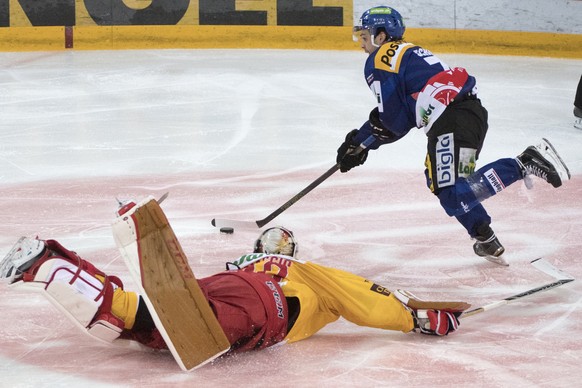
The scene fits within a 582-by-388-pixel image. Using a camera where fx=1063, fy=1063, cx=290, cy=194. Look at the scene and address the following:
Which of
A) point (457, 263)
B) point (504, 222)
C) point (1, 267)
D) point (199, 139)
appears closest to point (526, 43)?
point (199, 139)

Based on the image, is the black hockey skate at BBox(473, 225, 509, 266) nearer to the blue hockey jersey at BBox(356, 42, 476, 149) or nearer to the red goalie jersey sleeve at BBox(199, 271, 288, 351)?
the blue hockey jersey at BBox(356, 42, 476, 149)

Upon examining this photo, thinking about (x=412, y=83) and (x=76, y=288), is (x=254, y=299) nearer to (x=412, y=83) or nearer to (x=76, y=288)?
(x=76, y=288)

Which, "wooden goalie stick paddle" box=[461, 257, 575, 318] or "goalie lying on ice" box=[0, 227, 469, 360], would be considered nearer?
"goalie lying on ice" box=[0, 227, 469, 360]

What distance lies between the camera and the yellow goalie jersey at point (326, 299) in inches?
134

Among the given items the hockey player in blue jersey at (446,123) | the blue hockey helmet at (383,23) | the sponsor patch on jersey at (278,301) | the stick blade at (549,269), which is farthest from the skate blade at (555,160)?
the sponsor patch on jersey at (278,301)

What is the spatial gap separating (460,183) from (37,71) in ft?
17.3

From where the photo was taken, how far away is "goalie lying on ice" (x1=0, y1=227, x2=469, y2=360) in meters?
3.05

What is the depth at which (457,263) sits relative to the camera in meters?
4.50

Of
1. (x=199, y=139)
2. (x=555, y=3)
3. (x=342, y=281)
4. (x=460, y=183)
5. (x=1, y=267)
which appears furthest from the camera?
(x=555, y=3)

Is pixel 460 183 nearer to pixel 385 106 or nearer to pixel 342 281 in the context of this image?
pixel 385 106

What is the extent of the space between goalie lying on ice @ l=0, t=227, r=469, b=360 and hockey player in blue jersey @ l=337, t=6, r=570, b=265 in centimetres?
74

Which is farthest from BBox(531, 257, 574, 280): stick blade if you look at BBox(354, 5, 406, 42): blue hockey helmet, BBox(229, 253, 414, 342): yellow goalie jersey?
BBox(354, 5, 406, 42): blue hockey helmet

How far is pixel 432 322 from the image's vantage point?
3.52m

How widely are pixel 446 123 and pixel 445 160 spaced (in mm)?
158
